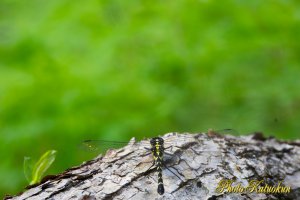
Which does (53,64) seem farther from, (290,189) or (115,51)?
(290,189)

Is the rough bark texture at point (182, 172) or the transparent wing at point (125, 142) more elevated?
the transparent wing at point (125, 142)

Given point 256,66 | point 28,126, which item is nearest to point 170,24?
point 256,66

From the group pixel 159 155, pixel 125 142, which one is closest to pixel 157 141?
pixel 159 155

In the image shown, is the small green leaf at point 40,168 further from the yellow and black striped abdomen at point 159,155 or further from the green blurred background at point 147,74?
the green blurred background at point 147,74

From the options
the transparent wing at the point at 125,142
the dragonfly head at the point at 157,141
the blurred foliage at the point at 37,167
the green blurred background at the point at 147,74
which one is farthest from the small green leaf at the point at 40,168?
the green blurred background at the point at 147,74

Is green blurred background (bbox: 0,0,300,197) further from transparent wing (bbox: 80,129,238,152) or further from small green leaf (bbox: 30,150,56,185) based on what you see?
small green leaf (bbox: 30,150,56,185)

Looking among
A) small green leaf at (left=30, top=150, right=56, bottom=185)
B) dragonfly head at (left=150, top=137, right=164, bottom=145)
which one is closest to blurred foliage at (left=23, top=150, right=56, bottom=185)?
small green leaf at (left=30, top=150, right=56, bottom=185)
